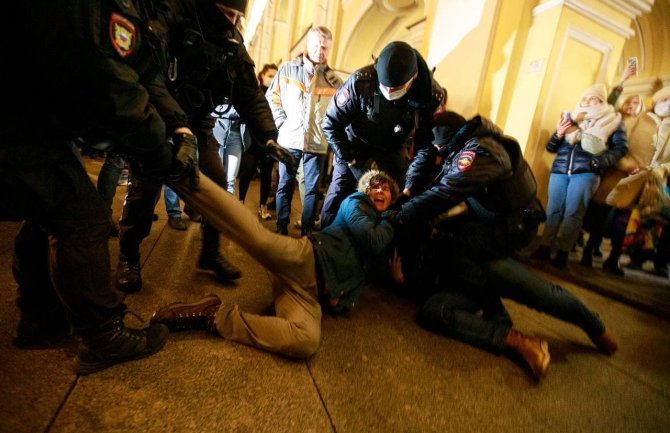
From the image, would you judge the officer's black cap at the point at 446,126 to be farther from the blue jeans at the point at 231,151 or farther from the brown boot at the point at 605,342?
the blue jeans at the point at 231,151

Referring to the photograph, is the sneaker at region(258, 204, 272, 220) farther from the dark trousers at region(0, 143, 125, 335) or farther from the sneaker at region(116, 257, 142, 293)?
the dark trousers at region(0, 143, 125, 335)

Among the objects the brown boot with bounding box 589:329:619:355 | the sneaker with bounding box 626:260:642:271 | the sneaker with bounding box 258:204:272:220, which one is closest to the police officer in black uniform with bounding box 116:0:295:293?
the sneaker with bounding box 258:204:272:220

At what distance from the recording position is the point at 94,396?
3.34 ft

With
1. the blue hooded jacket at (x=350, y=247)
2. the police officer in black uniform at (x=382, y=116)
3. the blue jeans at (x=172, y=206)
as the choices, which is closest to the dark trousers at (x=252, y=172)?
the blue jeans at (x=172, y=206)

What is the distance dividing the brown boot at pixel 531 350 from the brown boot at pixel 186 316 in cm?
144

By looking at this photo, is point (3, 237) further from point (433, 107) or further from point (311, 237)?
point (433, 107)

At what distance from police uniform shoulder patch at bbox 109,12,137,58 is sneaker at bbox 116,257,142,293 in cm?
121

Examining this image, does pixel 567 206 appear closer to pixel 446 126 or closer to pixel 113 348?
pixel 446 126

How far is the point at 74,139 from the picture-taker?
3.22 ft

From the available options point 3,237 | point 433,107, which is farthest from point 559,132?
point 3,237

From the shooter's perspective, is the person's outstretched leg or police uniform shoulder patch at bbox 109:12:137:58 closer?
police uniform shoulder patch at bbox 109:12:137:58

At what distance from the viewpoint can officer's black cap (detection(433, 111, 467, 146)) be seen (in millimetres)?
1920

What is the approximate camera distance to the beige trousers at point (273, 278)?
4.10 ft

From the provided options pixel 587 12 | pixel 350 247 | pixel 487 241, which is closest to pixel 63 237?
pixel 350 247
